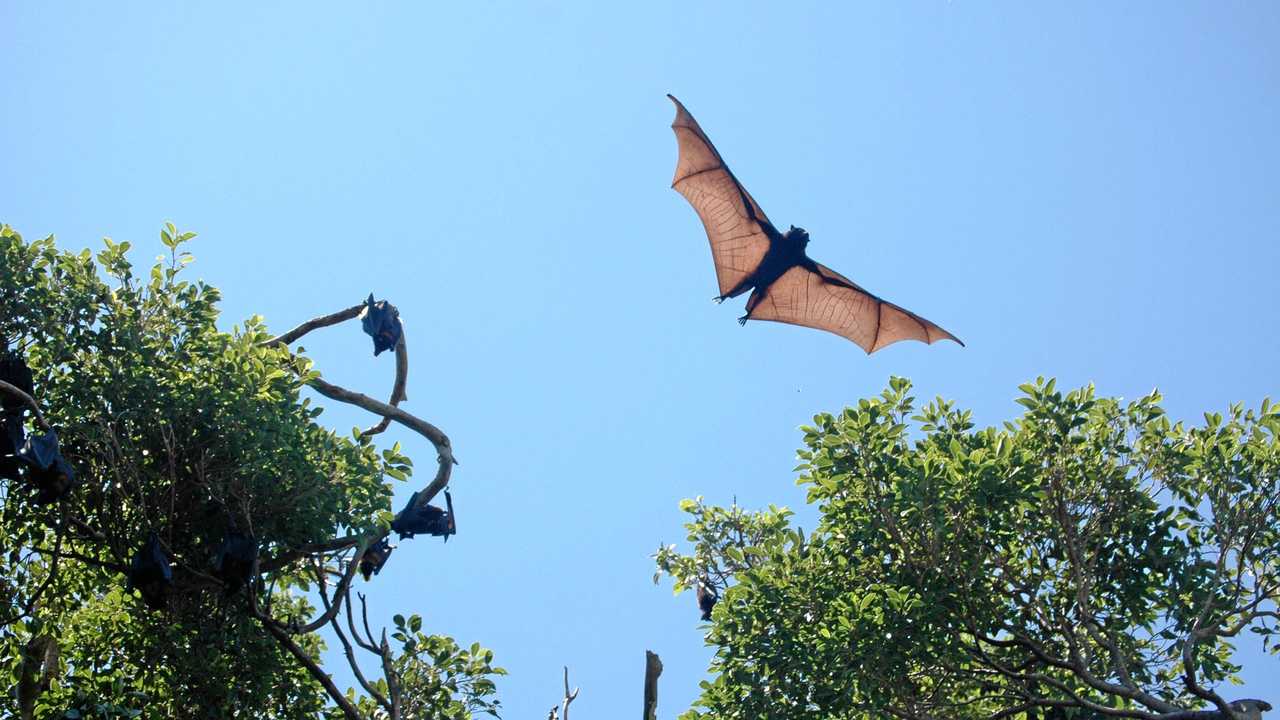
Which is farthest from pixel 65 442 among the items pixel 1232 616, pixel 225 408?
pixel 1232 616

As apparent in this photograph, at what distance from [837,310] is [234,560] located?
12.0 m

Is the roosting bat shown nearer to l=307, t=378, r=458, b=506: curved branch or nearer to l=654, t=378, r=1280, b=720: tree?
l=307, t=378, r=458, b=506: curved branch

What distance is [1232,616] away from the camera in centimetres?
1122

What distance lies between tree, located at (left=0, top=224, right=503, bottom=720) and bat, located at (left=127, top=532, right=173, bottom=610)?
0.35 meters

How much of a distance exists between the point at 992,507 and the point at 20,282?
30.3 ft

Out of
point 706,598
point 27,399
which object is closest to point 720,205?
point 706,598

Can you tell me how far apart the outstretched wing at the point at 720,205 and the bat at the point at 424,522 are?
8.13m

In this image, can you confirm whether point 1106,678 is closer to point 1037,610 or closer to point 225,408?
point 1037,610

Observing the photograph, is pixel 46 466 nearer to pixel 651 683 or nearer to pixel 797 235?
pixel 651 683

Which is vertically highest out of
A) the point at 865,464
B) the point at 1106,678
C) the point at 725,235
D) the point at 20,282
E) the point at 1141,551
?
the point at 725,235

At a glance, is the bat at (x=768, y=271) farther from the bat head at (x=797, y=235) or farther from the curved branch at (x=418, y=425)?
the curved branch at (x=418, y=425)

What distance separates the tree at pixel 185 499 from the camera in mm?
10477

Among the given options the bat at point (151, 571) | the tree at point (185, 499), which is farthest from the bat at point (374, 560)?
the bat at point (151, 571)

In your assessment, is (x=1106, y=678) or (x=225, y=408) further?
(x=1106, y=678)
